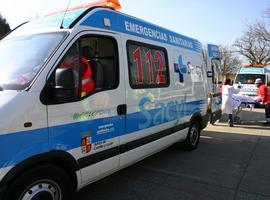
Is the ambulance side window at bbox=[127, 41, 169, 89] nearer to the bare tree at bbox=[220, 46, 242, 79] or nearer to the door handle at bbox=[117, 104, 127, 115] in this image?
the door handle at bbox=[117, 104, 127, 115]

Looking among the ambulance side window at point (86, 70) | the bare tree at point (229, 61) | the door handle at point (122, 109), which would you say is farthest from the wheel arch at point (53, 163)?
the bare tree at point (229, 61)

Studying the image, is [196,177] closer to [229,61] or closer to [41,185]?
[41,185]

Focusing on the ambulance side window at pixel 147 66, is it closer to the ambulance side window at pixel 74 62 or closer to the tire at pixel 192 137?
the ambulance side window at pixel 74 62

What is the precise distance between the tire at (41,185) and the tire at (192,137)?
3921 mm

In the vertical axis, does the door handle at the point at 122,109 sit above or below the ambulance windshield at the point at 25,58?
below

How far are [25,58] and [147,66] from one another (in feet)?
7.03

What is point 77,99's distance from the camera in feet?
11.2

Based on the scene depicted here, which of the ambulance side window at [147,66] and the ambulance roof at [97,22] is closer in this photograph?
the ambulance roof at [97,22]

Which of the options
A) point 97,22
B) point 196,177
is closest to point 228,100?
point 196,177

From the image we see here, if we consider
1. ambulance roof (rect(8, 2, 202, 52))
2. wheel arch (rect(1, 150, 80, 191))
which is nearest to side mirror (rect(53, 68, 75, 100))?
wheel arch (rect(1, 150, 80, 191))

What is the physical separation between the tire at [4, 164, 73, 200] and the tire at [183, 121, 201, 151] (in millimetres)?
3921

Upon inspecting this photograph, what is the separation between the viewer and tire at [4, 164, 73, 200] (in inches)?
113

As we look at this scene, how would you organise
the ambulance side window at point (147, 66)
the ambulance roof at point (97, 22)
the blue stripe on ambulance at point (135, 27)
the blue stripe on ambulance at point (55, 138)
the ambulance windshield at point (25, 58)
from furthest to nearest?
the ambulance side window at point (147, 66), the blue stripe on ambulance at point (135, 27), the ambulance roof at point (97, 22), the ambulance windshield at point (25, 58), the blue stripe on ambulance at point (55, 138)

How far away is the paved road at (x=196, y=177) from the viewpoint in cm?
451
